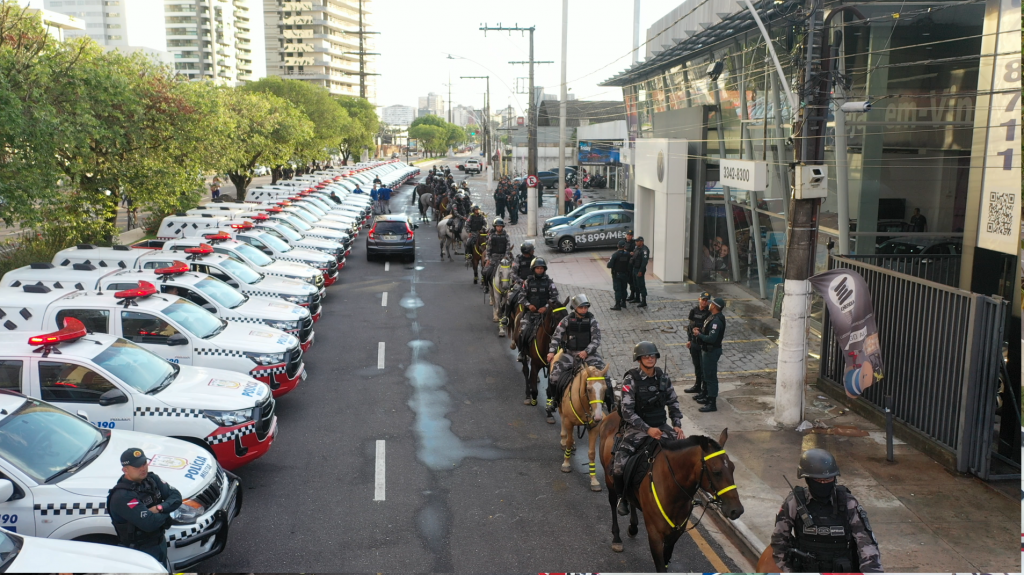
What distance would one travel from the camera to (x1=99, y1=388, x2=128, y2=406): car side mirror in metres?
8.77

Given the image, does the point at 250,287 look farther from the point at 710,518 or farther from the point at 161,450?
the point at 710,518

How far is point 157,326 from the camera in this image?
37.5 feet

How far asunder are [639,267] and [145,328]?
11265 millimetres

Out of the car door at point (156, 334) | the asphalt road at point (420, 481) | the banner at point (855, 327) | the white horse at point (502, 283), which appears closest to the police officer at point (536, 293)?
the asphalt road at point (420, 481)

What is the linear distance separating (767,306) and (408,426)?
11.0 m

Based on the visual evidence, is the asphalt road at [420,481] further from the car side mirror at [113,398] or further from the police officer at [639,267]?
the police officer at [639,267]

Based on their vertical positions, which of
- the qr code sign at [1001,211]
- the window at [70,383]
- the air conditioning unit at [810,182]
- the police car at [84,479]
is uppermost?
the air conditioning unit at [810,182]

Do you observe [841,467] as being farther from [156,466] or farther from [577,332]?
[156,466]

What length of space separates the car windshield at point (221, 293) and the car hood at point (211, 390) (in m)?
3.69

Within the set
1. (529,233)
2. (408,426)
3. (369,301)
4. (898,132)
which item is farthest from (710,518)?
(529,233)

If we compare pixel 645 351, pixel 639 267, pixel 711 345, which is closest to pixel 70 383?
pixel 645 351

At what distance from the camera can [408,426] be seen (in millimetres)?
11461

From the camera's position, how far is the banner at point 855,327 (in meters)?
10.3

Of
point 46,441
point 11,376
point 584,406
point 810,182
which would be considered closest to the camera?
point 46,441
